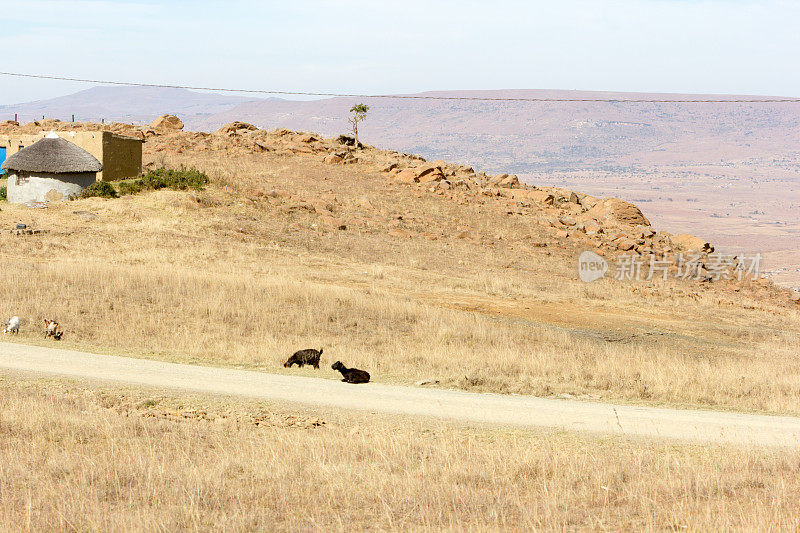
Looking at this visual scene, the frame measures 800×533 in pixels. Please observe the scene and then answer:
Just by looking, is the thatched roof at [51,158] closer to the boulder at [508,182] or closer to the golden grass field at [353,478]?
the golden grass field at [353,478]

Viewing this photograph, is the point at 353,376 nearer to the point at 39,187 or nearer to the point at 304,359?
the point at 304,359

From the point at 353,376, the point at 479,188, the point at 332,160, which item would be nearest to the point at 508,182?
the point at 479,188

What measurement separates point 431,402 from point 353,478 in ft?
14.4

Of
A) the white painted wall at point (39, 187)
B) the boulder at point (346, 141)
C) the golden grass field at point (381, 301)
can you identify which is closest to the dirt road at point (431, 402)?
the golden grass field at point (381, 301)

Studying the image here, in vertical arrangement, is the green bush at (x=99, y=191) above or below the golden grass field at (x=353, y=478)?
above

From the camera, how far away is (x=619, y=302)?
90.3ft

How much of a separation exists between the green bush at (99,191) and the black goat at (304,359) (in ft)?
79.6

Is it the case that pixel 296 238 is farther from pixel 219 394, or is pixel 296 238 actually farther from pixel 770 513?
pixel 770 513

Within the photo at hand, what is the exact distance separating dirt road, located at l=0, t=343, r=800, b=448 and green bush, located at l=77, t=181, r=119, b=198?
22301 mm

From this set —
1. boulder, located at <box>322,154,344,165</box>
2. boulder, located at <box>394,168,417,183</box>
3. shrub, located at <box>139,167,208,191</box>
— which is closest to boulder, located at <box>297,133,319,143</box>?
boulder, located at <box>322,154,344,165</box>

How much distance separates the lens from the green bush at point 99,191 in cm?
3469

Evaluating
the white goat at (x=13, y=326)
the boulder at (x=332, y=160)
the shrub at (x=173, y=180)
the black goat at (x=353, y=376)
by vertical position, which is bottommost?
the white goat at (x=13, y=326)

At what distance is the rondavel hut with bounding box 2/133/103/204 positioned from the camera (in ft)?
110

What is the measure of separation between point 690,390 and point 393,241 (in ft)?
76.7
